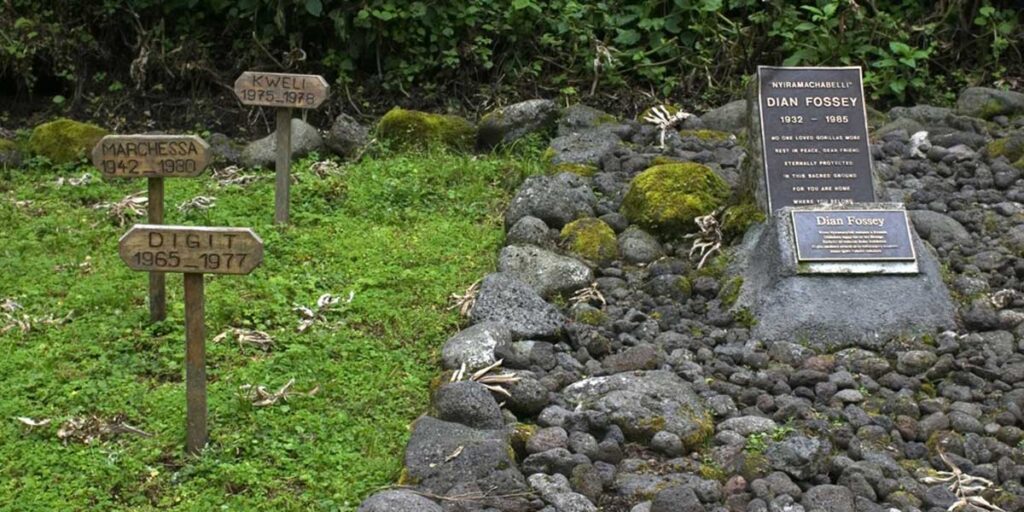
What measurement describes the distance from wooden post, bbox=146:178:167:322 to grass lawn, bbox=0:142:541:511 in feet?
0.29

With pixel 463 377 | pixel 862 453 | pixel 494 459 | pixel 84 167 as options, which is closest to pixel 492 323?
pixel 463 377

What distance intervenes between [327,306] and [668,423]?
2.20 meters

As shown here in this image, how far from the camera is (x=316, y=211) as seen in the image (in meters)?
8.27

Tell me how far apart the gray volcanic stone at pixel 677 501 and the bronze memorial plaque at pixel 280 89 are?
426 cm

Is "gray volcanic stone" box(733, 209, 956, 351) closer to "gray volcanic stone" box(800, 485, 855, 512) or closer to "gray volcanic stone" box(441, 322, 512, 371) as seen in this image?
"gray volcanic stone" box(441, 322, 512, 371)

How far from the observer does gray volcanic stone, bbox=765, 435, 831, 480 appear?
15.6 ft

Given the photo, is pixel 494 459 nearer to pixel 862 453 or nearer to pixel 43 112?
pixel 862 453

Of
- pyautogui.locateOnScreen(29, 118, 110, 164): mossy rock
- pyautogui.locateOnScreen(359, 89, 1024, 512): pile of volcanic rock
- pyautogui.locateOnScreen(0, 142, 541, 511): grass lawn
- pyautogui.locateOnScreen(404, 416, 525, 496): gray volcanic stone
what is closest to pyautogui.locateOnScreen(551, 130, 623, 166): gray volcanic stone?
pyautogui.locateOnScreen(0, 142, 541, 511): grass lawn

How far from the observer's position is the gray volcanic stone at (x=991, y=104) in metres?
9.35

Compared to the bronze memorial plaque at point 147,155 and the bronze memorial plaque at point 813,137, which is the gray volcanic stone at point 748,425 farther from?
the bronze memorial plaque at point 147,155

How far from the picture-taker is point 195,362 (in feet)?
16.7

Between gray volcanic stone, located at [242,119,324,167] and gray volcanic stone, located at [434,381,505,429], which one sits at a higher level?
gray volcanic stone, located at [242,119,324,167]

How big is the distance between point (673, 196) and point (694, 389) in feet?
6.48

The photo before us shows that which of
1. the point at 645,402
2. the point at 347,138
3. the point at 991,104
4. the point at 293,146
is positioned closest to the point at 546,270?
the point at 645,402
